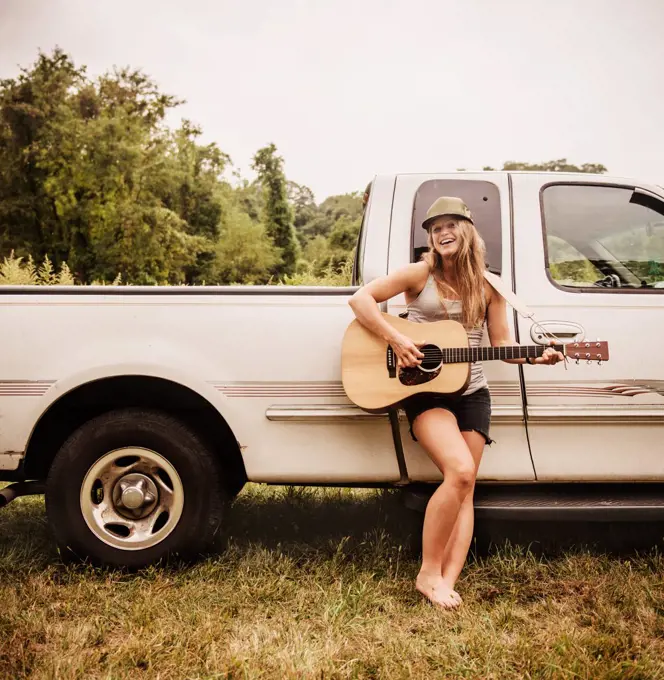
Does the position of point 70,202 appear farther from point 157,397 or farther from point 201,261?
point 157,397

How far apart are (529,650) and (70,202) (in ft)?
94.1

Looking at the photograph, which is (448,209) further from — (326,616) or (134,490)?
(134,490)

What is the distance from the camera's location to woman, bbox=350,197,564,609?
9.11 feet

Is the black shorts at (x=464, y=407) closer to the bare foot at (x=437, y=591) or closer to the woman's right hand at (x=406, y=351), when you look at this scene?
the woman's right hand at (x=406, y=351)

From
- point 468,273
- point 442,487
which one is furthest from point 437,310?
point 442,487

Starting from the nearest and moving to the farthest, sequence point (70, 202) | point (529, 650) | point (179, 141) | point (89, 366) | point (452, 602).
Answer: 1. point (529, 650)
2. point (452, 602)
3. point (89, 366)
4. point (70, 202)
5. point (179, 141)

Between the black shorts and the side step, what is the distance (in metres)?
0.31

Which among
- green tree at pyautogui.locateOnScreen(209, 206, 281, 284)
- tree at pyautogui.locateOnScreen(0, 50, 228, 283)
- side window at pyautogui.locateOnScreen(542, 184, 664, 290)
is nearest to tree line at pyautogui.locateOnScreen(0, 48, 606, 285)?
tree at pyautogui.locateOnScreen(0, 50, 228, 283)

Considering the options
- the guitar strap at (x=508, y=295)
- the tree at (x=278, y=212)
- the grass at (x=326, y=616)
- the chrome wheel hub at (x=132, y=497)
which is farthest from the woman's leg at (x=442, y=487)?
the tree at (x=278, y=212)

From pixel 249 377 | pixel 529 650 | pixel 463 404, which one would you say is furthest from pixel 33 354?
pixel 529 650

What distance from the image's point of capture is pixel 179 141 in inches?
1335

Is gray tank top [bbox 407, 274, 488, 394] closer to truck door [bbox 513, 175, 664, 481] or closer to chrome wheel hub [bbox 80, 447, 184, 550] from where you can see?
truck door [bbox 513, 175, 664, 481]

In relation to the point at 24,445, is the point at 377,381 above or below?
above

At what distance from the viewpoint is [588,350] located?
280 cm
